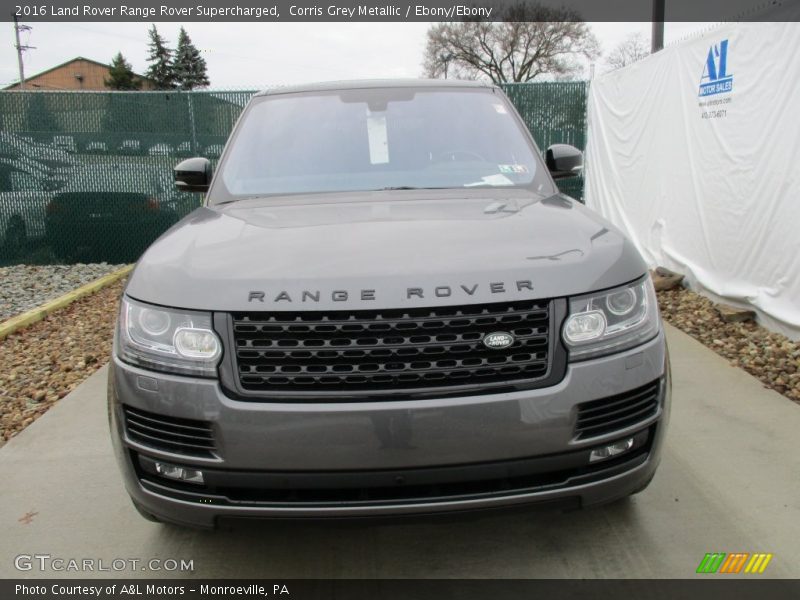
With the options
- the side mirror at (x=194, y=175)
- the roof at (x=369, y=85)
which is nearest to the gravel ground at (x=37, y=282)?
the side mirror at (x=194, y=175)

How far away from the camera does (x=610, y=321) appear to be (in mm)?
2191

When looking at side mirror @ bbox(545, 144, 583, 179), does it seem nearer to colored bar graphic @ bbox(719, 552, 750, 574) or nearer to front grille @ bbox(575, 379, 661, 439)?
front grille @ bbox(575, 379, 661, 439)

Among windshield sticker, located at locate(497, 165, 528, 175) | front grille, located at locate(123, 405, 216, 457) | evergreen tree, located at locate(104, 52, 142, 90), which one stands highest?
evergreen tree, located at locate(104, 52, 142, 90)

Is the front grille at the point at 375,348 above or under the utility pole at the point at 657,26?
under

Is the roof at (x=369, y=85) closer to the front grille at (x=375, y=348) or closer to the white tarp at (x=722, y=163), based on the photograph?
the front grille at (x=375, y=348)

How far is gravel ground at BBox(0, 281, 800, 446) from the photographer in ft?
14.8

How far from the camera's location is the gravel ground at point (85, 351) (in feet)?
14.8

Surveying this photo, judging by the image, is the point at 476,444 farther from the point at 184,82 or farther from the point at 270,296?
the point at 184,82

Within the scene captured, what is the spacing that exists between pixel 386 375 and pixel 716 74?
5.67m

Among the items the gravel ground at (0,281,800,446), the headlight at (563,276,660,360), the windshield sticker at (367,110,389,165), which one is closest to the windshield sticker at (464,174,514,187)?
the windshield sticker at (367,110,389,165)

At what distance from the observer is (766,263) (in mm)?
5500

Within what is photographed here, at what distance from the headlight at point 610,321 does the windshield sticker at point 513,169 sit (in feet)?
3.93

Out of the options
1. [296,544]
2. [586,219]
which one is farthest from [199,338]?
[586,219]

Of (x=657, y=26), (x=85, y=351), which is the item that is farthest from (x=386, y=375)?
(x=657, y=26)
